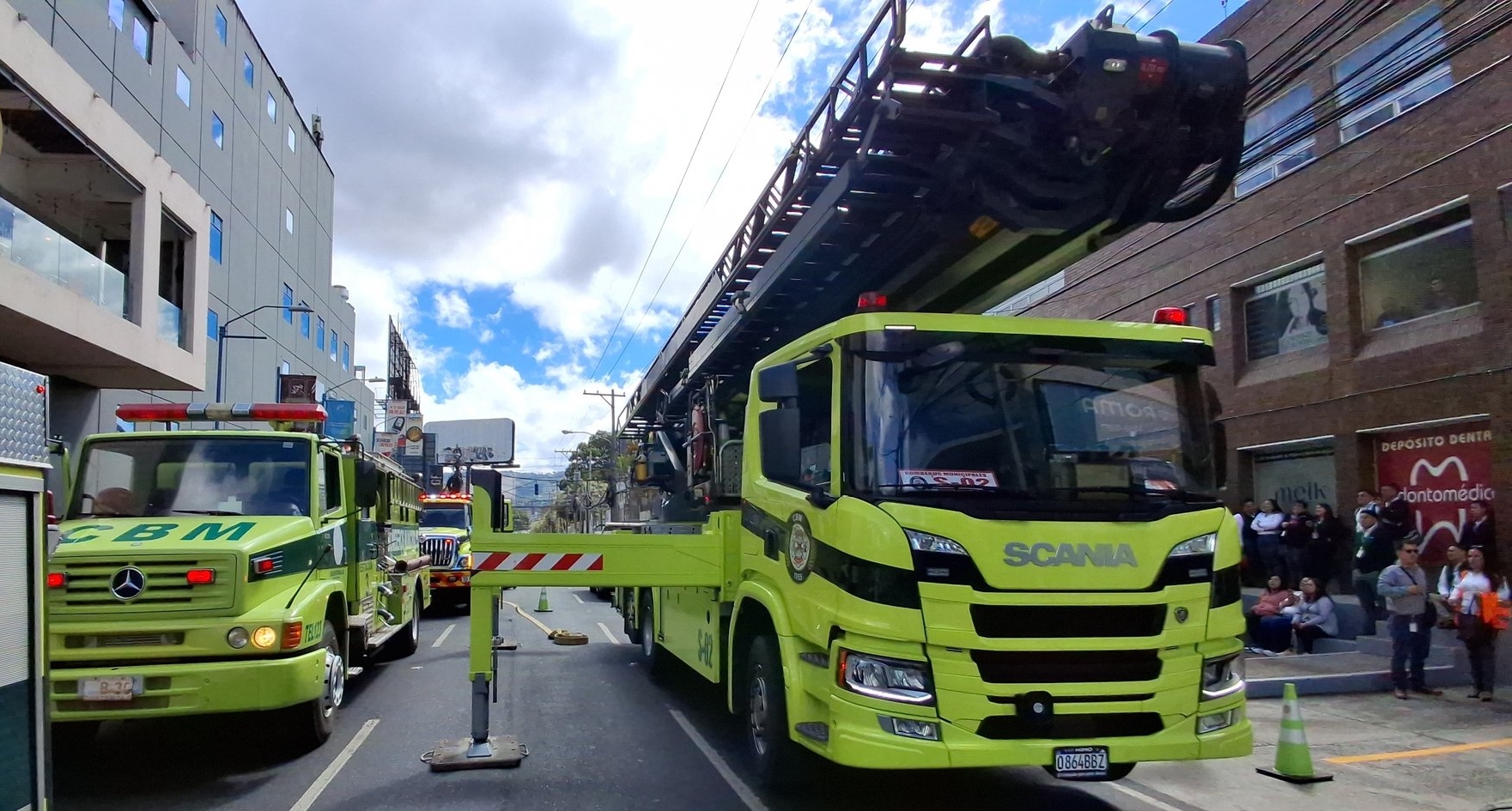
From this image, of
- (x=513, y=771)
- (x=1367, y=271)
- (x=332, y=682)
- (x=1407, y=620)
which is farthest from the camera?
(x=1367, y=271)

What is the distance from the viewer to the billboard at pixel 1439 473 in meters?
12.6

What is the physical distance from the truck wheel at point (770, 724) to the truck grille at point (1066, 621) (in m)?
1.32

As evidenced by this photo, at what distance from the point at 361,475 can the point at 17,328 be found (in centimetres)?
977

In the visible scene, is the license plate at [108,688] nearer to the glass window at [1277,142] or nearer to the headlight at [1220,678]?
the headlight at [1220,678]

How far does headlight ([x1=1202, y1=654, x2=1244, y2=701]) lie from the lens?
542cm

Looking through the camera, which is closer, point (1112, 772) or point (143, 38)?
point (1112, 772)

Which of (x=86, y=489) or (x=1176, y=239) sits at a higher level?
(x=1176, y=239)

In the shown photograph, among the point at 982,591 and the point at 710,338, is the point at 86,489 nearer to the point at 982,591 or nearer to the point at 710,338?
the point at 710,338

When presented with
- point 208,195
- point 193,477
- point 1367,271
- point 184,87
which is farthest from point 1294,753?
point 208,195

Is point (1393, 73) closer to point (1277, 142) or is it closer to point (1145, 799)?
point (1277, 142)

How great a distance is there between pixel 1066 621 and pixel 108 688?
Answer: 5.82 metres

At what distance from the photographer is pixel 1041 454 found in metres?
5.59

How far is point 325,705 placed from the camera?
779cm

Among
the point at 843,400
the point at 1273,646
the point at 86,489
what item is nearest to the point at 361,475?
the point at 86,489
